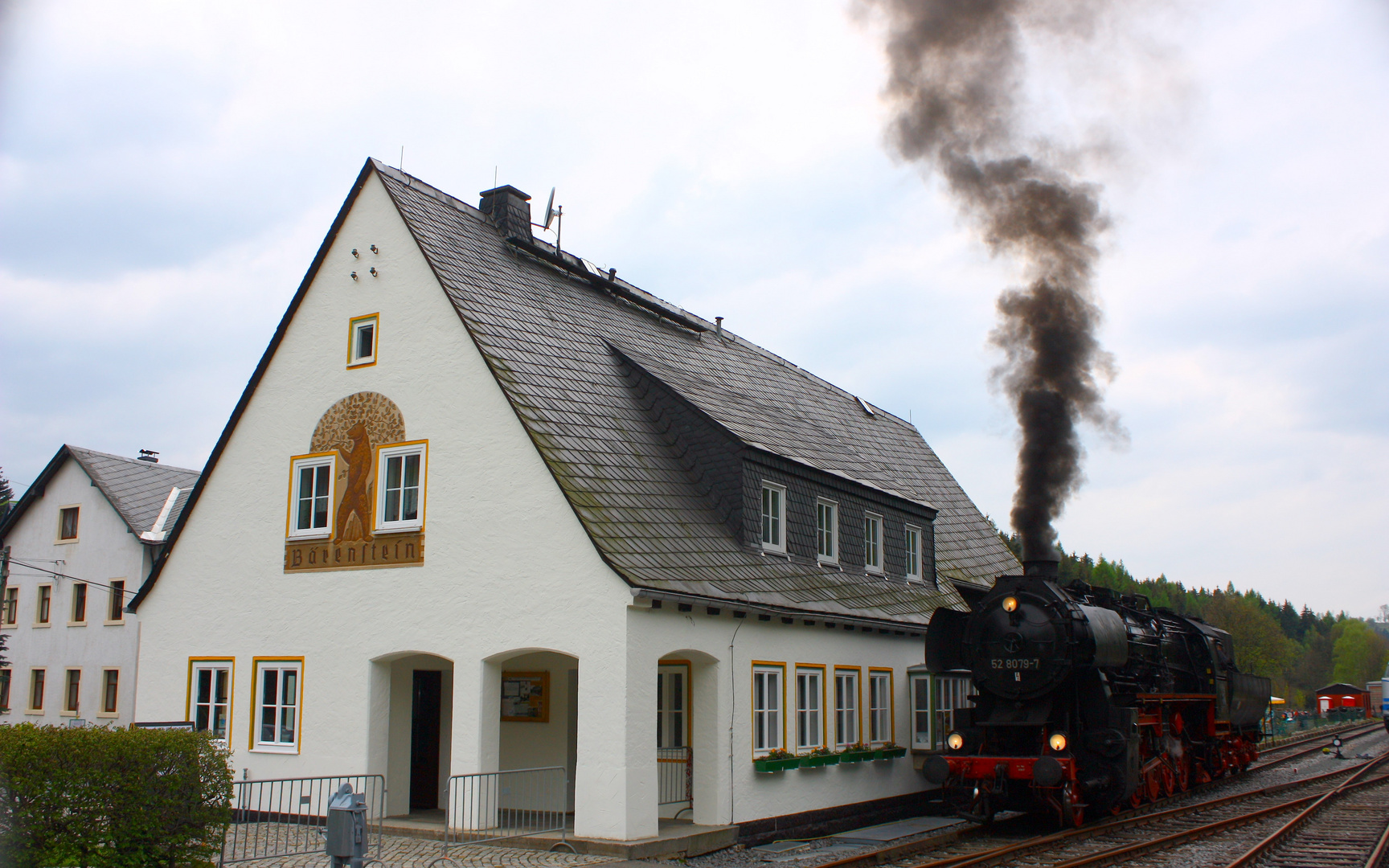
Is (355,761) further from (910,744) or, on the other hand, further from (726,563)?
(910,744)

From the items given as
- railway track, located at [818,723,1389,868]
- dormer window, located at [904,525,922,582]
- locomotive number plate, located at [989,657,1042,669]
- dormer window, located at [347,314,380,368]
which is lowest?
railway track, located at [818,723,1389,868]

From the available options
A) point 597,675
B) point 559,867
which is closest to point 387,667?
point 597,675

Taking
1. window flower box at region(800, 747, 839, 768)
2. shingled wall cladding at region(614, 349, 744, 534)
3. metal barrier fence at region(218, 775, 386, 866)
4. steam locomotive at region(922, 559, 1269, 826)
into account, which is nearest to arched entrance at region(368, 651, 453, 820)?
metal barrier fence at region(218, 775, 386, 866)

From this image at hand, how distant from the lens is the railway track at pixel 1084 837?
12.0m

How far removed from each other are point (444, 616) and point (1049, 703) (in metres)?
8.37

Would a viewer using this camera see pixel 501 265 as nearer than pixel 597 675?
No

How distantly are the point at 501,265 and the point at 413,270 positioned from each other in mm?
2139

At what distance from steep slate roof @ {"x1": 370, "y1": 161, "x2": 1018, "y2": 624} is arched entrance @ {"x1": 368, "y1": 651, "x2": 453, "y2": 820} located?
342 cm

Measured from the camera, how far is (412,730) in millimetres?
15883

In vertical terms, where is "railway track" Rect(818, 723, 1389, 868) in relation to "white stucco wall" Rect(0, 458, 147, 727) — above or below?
below

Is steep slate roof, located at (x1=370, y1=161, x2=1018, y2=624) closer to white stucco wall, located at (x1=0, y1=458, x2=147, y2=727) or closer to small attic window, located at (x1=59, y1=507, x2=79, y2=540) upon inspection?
white stucco wall, located at (x1=0, y1=458, x2=147, y2=727)

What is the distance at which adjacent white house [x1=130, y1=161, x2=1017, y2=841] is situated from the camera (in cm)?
1312

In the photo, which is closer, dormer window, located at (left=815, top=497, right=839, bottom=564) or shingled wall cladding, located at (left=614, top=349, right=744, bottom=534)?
shingled wall cladding, located at (left=614, top=349, right=744, bottom=534)

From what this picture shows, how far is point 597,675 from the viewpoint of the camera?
12.4 meters
